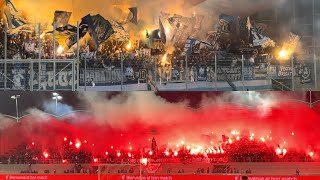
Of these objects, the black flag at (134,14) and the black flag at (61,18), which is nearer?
the black flag at (61,18)

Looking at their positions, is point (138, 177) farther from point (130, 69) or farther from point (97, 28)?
point (97, 28)

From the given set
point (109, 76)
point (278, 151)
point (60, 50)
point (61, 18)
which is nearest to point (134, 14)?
point (61, 18)

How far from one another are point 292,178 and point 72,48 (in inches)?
337

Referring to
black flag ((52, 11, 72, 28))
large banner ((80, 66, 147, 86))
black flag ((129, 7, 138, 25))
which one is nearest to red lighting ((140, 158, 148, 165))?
large banner ((80, 66, 147, 86))

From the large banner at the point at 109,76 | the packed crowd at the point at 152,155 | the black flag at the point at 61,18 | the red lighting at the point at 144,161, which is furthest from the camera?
the black flag at the point at 61,18

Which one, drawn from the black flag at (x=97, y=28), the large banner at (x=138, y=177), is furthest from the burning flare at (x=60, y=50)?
the large banner at (x=138, y=177)

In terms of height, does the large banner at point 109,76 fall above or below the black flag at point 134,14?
below

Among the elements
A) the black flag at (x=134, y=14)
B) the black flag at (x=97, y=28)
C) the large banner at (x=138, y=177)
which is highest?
the black flag at (x=134, y=14)

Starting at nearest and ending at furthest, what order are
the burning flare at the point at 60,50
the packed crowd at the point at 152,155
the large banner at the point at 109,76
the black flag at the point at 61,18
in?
the packed crowd at the point at 152,155 < the large banner at the point at 109,76 < the burning flare at the point at 60,50 < the black flag at the point at 61,18

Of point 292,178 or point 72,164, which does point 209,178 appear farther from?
point 72,164

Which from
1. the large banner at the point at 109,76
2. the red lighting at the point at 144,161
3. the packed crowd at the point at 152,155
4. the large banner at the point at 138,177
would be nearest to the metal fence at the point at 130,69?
the large banner at the point at 109,76

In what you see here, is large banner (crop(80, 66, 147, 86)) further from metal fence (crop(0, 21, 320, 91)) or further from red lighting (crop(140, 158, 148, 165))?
red lighting (crop(140, 158, 148, 165))

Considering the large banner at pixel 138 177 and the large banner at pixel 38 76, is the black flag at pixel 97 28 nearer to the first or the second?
Answer: the large banner at pixel 38 76

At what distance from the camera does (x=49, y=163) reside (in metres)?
15.7
